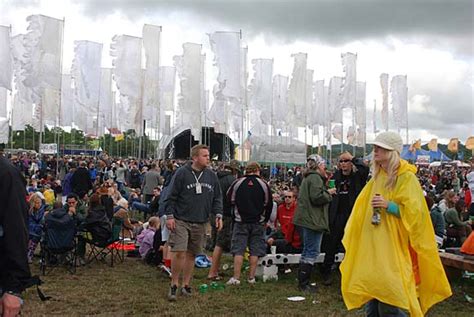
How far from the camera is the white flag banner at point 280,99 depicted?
26.1 metres

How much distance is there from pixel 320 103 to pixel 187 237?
86.6ft

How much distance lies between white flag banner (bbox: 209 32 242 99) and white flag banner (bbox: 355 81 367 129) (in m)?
12.6

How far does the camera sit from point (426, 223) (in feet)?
12.4

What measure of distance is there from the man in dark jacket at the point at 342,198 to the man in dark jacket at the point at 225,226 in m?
1.52

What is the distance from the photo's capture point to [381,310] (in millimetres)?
3812

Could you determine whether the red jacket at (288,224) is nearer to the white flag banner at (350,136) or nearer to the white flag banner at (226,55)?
the white flag banner at (226,55)

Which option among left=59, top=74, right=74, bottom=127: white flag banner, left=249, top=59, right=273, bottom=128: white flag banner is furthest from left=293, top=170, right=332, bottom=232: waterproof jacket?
left=59, top=74, right=74, bottom=127: white flag banner

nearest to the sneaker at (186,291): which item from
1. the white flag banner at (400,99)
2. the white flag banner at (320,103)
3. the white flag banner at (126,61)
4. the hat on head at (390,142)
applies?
the hat on head at (390,142)

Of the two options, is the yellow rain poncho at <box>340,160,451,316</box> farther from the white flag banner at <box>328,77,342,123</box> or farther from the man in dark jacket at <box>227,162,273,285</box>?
the white flag banner at <box>328,77,342,123</box>

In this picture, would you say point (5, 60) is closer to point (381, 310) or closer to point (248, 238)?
point (248, 238)

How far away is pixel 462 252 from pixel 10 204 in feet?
20.1

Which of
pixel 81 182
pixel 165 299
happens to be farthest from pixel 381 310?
pixel 81 182

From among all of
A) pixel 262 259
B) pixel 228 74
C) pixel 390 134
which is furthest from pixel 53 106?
pixel 390 134

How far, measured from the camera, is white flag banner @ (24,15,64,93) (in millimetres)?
17062
